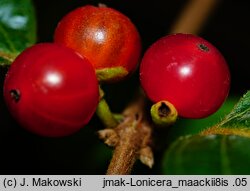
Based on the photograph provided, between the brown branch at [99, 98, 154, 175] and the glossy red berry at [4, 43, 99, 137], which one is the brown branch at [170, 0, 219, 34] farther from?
the glossy red berry at [4, 43, 99, 137]

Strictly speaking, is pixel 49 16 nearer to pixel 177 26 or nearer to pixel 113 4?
pixel 113 4

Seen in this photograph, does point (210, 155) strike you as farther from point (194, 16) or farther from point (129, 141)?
point (194, 16)

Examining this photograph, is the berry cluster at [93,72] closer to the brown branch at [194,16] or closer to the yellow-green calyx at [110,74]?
the yellow-green calyx at [110,74]

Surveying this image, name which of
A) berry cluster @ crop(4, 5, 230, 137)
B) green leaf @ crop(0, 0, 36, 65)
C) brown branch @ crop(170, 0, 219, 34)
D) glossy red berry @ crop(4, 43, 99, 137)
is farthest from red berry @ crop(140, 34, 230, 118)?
brown branch @ crop(170, 0, 219, 34)

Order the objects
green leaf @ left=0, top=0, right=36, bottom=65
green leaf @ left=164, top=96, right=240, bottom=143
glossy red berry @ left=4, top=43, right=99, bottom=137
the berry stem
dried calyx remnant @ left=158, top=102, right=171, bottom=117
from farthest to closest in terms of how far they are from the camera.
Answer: green leaf @ left=164, top=96, right=240, bottom=143 < green leaf @ left=0, top=0, right=36, bottom=65 < the berry stem < dried calyx remnant @ left=158, top=102, right=171, bottom=117 < glossy red berry @ left=4, top=43, right=99, bottom=137

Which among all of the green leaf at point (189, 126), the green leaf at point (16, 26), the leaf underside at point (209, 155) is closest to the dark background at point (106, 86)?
the green leaf at point (189, 126)

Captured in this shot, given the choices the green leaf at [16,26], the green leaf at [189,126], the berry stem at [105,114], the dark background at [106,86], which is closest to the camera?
the berry stem at [105,114]

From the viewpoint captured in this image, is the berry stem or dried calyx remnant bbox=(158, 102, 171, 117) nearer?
dried calyx remnant bbox=(158, 102, 171, 117)
